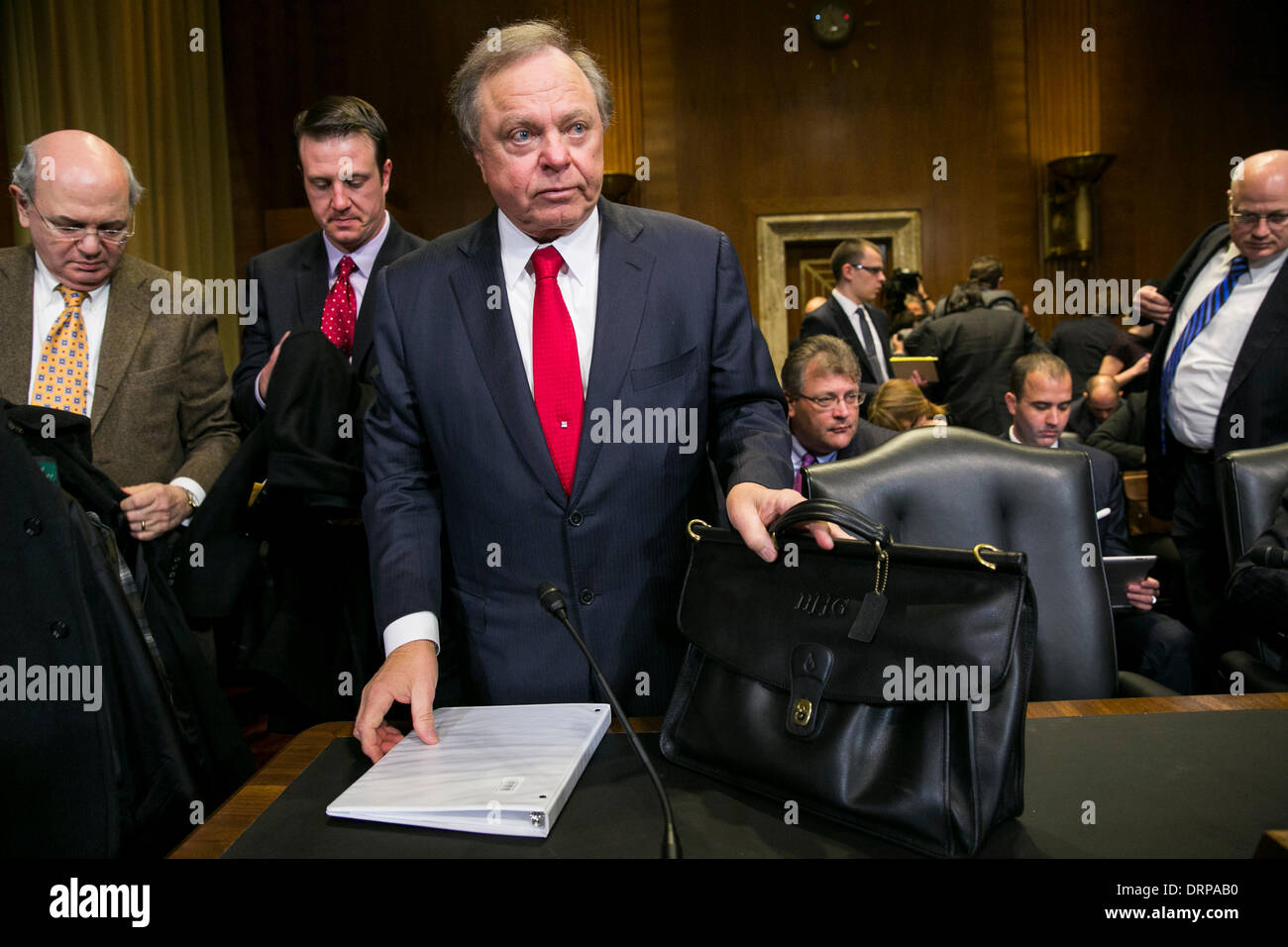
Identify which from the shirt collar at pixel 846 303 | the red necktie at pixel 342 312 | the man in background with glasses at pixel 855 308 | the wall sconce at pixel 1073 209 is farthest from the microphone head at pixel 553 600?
the wall sconce at pixel 1073 209

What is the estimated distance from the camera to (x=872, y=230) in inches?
317

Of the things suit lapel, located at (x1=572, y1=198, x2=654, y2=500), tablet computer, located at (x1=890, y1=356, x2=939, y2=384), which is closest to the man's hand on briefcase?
suit lapel, located at (x1=572, y1=198, x2=654, y2=500)

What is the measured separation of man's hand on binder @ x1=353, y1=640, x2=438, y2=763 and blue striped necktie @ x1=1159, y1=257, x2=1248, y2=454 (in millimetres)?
2574

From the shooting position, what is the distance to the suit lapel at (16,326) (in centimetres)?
197

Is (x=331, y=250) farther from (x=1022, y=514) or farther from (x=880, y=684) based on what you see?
(x=880, y=684)

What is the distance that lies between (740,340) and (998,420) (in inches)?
159

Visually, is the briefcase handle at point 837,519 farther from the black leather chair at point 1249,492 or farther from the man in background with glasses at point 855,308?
the man in background with glasses at point 855,308

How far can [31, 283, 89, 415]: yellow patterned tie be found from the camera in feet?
6.55

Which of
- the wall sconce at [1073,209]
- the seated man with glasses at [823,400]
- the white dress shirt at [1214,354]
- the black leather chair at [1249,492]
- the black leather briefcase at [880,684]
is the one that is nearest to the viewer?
the black leather briefcase at [880,684]

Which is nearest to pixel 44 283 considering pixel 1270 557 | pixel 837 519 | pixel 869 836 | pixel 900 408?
pixel 837 519

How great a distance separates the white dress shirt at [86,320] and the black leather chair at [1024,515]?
130 centimetres

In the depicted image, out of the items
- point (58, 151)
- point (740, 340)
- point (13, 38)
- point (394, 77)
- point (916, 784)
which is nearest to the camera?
point (916, 784)

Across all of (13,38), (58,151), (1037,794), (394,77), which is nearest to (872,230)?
(394,77)
